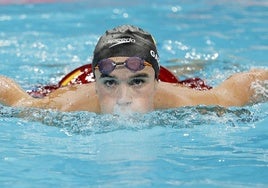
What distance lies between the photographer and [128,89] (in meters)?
3.75

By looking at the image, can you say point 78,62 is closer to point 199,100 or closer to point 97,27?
point 97,27

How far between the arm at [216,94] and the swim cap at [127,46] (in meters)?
0.19

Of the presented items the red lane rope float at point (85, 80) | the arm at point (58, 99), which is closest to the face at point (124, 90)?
the arm at point (58, 99)

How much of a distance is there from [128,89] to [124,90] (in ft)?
0.08

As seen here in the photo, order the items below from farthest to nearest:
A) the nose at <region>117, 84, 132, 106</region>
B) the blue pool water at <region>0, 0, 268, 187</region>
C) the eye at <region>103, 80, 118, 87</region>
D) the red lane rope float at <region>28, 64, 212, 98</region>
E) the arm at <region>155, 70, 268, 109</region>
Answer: the red lane rope float at <region>28, 64, 212, 98</region> < the arm at <region>155, 70, 268, 109</region> < the eye at <region>103, 80, 118, 87</region> < the nose at <region>117, 84, 132, 106</region> < the blue pool water at <region>0, 0, 268, 187</region>

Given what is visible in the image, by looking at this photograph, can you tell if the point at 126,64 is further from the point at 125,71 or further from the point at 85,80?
the point at 85,80

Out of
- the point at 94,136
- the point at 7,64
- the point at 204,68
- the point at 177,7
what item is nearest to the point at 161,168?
the point at 94,136

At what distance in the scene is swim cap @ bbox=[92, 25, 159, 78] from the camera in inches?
151

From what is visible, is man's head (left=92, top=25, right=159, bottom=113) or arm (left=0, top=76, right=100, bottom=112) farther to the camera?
arm (left=0, top=76, right=100, bottom=112)

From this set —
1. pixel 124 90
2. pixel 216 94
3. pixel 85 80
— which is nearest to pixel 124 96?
pixel 124 90

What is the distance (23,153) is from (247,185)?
111cm

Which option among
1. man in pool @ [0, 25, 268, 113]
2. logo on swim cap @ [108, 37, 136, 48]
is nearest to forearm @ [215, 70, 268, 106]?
man in pool @ [0, 25, 268, 113]

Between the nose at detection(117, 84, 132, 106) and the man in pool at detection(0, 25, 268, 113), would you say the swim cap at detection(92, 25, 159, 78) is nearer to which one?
the man in pool at detection(0, 25, 268, 113)

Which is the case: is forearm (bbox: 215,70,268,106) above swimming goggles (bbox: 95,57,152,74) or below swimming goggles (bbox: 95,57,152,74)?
below
